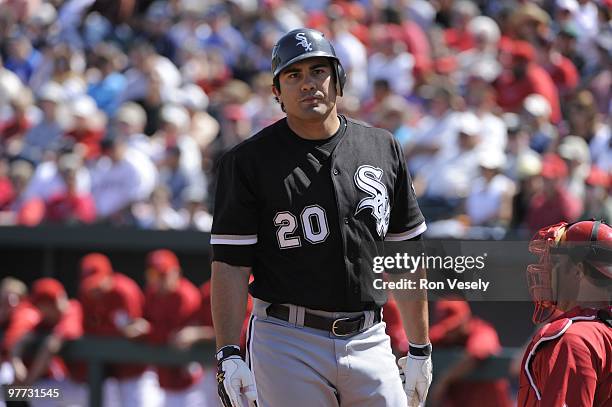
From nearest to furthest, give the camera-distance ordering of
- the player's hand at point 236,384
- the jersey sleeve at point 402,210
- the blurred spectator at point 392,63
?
1. the player's hand at point 236,384
2. the jersey sleeve at point 402,210
3. the blurred spectator at point 392,63

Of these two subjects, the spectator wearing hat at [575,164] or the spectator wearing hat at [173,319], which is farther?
the spectator wearing hat at [575,164]

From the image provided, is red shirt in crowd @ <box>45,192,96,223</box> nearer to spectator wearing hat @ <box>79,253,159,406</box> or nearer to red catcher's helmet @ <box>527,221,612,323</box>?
spectator wearing hat @ <box>79,253,159,406</box>

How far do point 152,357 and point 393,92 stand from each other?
422cm

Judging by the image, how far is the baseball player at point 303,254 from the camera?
4.36m

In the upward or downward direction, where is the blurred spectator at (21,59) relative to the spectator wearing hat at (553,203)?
upward

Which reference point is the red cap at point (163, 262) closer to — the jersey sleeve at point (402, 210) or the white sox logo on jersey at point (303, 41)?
the jersey sleeve at point (402, 210)

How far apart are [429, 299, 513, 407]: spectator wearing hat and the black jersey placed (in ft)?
13.6

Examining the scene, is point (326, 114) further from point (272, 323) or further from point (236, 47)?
point (236, 47)

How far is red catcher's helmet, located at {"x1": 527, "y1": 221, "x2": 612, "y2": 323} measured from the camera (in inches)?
144

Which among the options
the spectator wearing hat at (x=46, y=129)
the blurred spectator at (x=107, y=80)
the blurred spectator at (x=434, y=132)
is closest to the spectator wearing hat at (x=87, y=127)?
the spectator wearing hat at (x=46, y=129)

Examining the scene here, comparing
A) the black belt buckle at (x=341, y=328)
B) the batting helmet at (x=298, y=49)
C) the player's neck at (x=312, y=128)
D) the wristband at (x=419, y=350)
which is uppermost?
the batting helmet at (x=298, y=49)

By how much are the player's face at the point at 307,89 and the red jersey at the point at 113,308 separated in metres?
5.34

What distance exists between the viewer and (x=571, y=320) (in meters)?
3.61

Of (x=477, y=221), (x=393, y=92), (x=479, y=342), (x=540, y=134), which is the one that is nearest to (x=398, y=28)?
(x=393, y=92)
